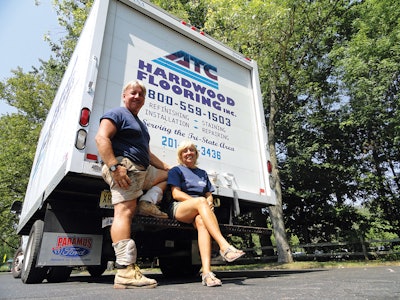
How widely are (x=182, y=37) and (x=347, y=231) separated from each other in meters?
12.2

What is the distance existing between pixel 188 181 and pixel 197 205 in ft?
1.61

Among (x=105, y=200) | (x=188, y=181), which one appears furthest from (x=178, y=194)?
(x=105, y=200)

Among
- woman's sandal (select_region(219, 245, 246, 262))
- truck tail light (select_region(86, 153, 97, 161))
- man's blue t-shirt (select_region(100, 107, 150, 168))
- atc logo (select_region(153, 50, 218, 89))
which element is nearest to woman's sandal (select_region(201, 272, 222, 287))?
woman's sandal (select_region(219, 245, 246, 262))

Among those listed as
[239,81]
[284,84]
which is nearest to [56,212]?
[239,81]

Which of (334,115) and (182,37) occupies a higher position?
(334,115)

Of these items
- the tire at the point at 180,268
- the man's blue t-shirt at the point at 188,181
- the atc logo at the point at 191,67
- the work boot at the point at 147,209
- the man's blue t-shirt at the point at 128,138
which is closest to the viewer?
the man's blue t-shirt at the point at 128,138

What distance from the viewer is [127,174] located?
2707 millimetres

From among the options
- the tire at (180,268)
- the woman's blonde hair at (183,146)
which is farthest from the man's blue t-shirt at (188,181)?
the tire at (180,268)

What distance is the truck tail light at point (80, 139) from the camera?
2.83 m

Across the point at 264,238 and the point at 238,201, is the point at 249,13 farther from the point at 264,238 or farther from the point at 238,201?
the point at 264,238

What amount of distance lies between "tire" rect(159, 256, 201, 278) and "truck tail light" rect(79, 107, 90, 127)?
2.63m

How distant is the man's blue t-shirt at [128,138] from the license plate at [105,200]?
54cm

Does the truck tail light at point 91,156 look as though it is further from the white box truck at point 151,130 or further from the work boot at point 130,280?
the work boot at point 130,280

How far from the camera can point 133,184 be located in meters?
2.74
